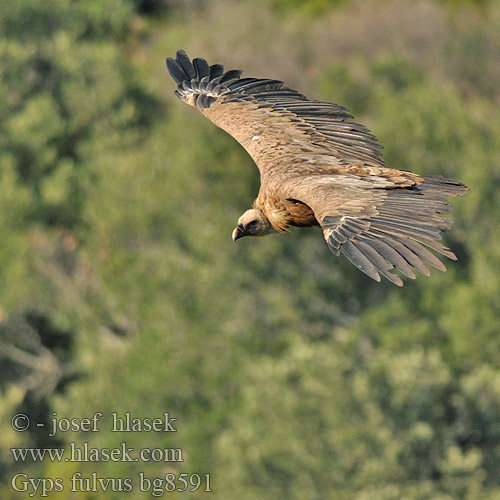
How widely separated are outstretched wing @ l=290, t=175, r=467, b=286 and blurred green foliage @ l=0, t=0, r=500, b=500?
15.5 m

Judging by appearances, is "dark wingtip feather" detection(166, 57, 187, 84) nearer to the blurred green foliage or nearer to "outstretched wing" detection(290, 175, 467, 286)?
"outstretched wing" detection(290, 175, 467, 286)

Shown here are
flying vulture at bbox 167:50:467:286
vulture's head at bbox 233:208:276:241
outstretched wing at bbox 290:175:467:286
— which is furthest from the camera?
vulture's head at bbox 233:208:276:241

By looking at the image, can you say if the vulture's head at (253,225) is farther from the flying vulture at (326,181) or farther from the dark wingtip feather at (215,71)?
the dark wingtip feather at (215,71)

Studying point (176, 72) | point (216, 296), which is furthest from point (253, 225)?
point (216, 296)

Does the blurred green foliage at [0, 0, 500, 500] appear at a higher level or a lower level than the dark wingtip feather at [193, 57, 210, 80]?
lower

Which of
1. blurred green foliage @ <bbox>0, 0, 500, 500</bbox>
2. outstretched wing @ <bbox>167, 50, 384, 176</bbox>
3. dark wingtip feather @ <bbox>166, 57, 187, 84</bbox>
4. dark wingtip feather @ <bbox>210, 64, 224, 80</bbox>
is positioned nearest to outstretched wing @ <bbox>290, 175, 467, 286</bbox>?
outstretched wing @ <bbox>167, 50, 384, 176</bbox>

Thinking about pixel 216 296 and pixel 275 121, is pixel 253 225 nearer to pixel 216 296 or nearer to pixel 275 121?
pixel 275 121

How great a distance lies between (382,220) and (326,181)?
968 mm

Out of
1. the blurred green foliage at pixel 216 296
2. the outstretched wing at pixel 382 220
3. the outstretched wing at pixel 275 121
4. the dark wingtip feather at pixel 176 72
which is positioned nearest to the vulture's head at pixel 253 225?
the outstretched wing at pixel 275 121

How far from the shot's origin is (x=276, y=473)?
2612 cm

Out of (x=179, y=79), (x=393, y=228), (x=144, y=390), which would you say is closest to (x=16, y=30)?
(x=144, y=390)

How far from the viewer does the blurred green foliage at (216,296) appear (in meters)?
25.6

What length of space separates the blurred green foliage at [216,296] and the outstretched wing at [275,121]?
45.1ft

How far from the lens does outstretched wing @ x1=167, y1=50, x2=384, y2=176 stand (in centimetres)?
1048
